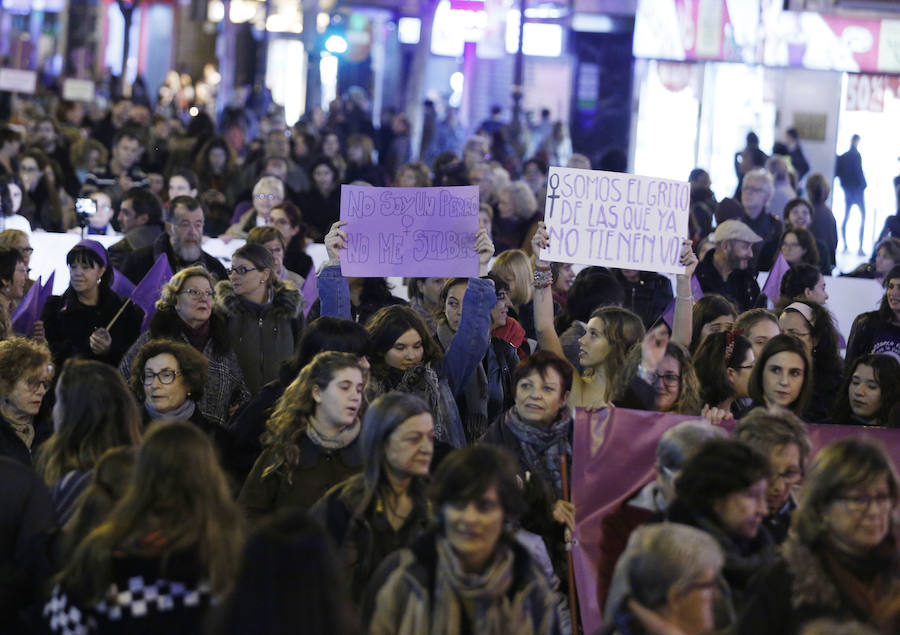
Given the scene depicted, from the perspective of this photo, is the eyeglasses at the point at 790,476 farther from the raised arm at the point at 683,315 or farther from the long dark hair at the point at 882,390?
the raised arm at the point at 683,315

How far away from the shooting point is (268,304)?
9219mm

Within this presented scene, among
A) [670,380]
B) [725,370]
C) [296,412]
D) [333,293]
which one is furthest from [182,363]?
[725,370]

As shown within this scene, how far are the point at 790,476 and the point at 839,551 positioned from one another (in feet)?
3.32

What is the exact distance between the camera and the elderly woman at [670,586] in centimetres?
460

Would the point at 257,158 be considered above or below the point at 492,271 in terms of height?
above

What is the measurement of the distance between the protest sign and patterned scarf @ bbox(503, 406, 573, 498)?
230cm

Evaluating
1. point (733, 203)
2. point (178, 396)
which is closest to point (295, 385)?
point (178, 396)

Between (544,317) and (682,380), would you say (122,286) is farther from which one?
(682,380)

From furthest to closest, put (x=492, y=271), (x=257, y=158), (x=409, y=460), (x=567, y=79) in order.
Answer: (x=567, y=79) < (x=257, y=158) < (x=492, y=271) < (x=409, y=460)

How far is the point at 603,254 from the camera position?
901cm

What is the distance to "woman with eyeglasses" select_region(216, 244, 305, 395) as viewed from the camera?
29.7 feet

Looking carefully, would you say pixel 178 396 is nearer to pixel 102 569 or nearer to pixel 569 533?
pixel 569 533

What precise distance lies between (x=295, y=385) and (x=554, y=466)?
46.4 inches

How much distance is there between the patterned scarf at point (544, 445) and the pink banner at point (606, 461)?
79 mm
